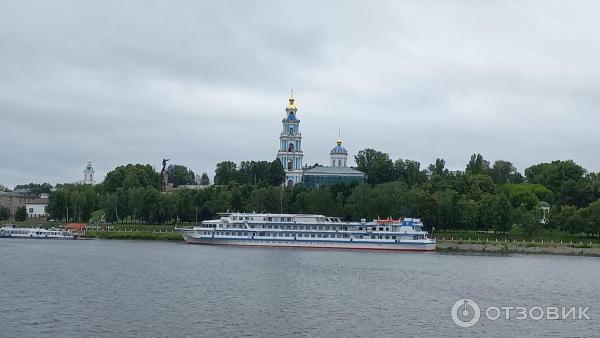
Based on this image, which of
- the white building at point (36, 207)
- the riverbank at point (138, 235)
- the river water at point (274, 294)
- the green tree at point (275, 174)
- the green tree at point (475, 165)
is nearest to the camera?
the river water at point (274, 294)

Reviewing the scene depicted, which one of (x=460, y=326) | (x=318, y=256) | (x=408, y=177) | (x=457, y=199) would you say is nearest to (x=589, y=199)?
(x=457, y=199)

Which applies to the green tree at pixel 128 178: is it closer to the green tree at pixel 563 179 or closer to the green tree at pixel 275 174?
the green tree at pixel 275 174

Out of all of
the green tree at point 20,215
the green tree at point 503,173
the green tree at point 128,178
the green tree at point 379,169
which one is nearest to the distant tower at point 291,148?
the green tree at point 379,169

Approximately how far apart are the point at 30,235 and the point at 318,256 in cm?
5860

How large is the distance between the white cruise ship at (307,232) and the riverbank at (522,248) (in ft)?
10.9

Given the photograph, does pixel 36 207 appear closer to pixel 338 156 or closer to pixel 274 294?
pixel 338 156

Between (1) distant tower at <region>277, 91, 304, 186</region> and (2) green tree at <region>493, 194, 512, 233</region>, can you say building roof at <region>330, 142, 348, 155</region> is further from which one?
(2) green tree at <region>493, 194, 512, 233</region>

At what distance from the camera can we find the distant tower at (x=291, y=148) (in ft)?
582

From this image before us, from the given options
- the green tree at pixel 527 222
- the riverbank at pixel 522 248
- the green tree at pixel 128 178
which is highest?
the green tree at pixel 128 178

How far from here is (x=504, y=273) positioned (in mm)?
71750

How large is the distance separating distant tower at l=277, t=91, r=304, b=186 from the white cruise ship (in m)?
62.4

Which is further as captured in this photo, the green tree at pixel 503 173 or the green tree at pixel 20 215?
the green tree at pixel 503 173

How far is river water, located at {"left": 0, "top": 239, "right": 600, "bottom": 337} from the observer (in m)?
41.1

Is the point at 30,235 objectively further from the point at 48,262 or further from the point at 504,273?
the point at 504,273
